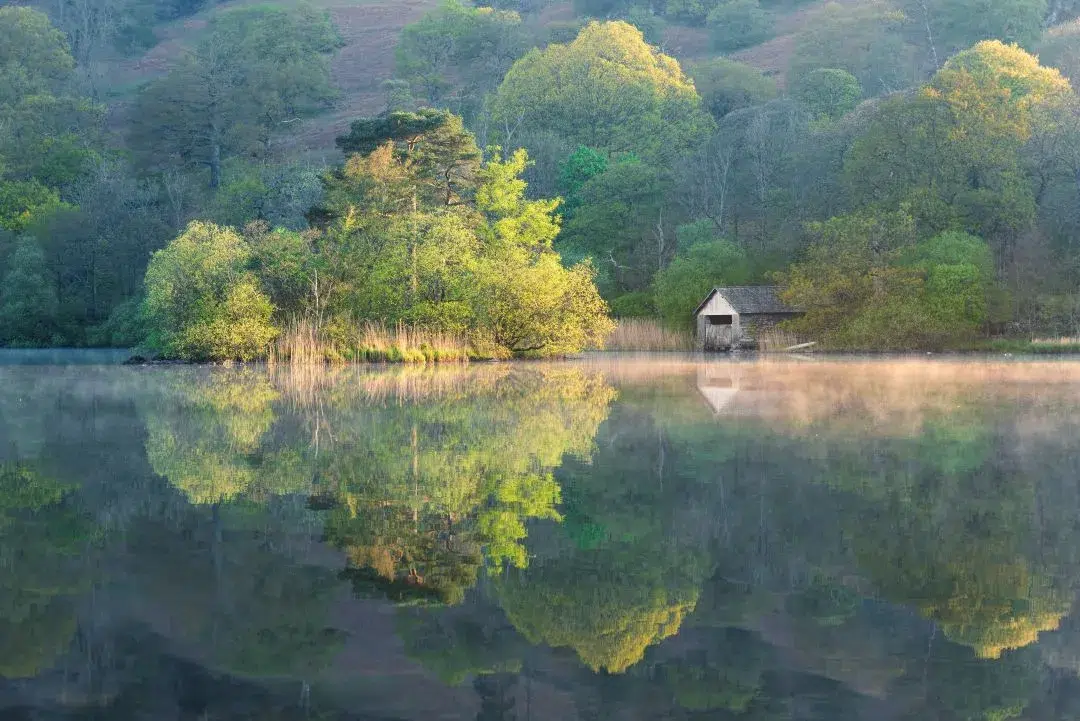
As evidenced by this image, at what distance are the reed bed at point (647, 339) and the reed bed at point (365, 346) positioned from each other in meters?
15.5

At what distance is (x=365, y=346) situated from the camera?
40.8m

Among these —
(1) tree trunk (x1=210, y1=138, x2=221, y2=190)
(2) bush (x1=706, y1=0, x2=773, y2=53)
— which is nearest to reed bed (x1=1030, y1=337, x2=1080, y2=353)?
(1) tree trunk (x1=210, y1=138, x2=221, y2=190)

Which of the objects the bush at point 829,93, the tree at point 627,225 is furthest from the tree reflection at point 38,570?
the bush at point 829,93

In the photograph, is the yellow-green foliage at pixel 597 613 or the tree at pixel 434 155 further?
the tree at pixel 434 155

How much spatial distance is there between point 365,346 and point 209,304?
499 centimetres

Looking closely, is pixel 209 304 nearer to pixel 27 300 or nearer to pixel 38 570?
pixel 27 300

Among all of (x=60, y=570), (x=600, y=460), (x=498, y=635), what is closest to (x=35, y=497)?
(x=60, y=570)

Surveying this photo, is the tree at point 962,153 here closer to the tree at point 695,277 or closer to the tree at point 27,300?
the tree at point 695,277

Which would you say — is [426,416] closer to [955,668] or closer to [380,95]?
[955,668]

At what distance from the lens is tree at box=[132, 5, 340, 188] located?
90562 mm

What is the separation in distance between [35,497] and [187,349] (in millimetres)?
31907

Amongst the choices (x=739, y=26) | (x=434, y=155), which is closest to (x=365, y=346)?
(x=434, y=155)

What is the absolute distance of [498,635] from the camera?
588cm

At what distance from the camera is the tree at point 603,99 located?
83500mm
